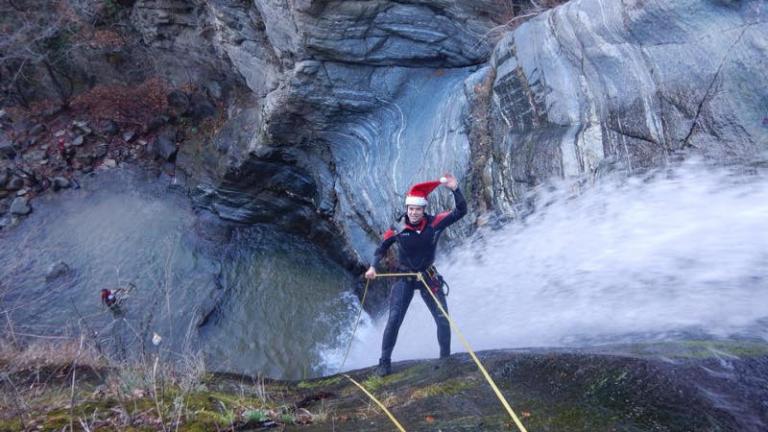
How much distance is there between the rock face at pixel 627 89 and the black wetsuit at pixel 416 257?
7.12ft

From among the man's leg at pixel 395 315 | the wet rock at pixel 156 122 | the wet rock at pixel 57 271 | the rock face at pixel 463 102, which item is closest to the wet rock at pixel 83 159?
the wet rock at pixel 156 122

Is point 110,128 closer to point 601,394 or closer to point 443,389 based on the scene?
point 443,389

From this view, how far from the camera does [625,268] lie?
6.38 metres

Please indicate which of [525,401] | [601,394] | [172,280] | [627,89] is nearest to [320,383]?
[525,401]

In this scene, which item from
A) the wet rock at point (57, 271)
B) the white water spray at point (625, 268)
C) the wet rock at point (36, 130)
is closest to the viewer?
the white water spray at point (625, 268)

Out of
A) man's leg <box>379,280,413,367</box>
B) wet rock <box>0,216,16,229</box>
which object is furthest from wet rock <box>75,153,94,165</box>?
man's leg <box>379,280,413,367</box>

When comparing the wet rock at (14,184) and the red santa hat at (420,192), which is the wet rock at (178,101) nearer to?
the wet rock at (14,184)

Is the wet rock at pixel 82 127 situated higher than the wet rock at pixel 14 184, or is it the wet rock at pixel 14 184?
the wet rock at pixel 82 127

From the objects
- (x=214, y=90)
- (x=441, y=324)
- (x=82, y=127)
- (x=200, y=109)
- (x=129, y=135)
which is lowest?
(x=441, y=324)

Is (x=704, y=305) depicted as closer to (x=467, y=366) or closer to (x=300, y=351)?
(x=467, y=366)

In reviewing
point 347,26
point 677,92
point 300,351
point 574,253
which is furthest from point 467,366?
point 347,26

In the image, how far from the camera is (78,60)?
655 inches

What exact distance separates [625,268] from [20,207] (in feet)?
48.5

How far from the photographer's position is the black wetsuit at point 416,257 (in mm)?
6145
